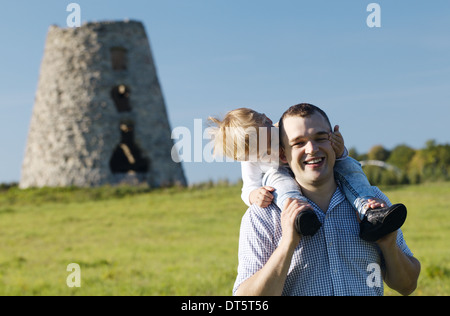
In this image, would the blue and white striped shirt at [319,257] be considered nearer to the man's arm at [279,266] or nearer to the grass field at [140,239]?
the man's arm at [279,266]

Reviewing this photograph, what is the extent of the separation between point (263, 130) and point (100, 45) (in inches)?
924

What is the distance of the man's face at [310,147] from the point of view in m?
2.78

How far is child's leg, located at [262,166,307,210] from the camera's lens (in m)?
2.76

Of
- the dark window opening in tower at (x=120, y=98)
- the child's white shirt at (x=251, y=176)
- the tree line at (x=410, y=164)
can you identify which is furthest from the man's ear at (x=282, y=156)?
the dark window opening in tower at (x=120, y=98)

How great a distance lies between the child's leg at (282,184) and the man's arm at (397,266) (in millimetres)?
481

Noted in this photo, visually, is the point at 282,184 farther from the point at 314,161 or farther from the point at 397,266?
the point at 397,266

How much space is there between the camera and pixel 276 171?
3.05 metres

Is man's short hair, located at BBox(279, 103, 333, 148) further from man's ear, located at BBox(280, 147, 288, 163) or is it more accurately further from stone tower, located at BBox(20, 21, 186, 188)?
stone tower, located at BBox(20, 21, 186, 188)

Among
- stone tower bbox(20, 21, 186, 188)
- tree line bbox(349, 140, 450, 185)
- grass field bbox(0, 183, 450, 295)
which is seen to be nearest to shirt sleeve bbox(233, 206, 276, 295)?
grass field bbox(0, 183, 450, 295)

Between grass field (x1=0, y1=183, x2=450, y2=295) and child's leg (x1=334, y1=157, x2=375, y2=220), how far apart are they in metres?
5.07

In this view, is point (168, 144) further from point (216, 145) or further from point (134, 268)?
point (216, 145)

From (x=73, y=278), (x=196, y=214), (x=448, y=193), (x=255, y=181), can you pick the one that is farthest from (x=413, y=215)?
(x=255, y=181)

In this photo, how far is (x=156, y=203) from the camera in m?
19.1

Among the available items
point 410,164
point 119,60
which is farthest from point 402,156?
A: point 119,60
